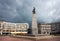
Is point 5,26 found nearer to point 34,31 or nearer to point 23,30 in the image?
point 23,30

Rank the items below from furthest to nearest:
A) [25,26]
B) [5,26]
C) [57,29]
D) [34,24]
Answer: [57,29], [25,26], [5,26], [34,24]

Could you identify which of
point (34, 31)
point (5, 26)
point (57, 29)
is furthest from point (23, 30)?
point (34, 31)

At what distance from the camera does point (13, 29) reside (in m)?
91.3

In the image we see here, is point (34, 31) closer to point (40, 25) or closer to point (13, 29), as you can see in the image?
point (13, 29)

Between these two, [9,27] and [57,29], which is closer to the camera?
[9,27]

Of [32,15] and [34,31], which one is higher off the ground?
[32,15]

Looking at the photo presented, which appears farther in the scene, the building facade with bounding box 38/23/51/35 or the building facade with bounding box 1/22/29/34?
the building facade with bounding box 38/23/51/35

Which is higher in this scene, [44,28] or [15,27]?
[15,27]

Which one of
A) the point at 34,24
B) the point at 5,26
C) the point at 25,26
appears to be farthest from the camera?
the point at 25,26

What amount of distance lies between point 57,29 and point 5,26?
3545 centimetres

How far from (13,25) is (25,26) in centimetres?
753

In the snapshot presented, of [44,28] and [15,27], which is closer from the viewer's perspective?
[15,27]

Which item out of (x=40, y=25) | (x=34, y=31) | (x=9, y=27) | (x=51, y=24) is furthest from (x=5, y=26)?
(x=34, y=31)

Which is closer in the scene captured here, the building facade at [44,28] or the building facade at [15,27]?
the building facade at [15,27]
